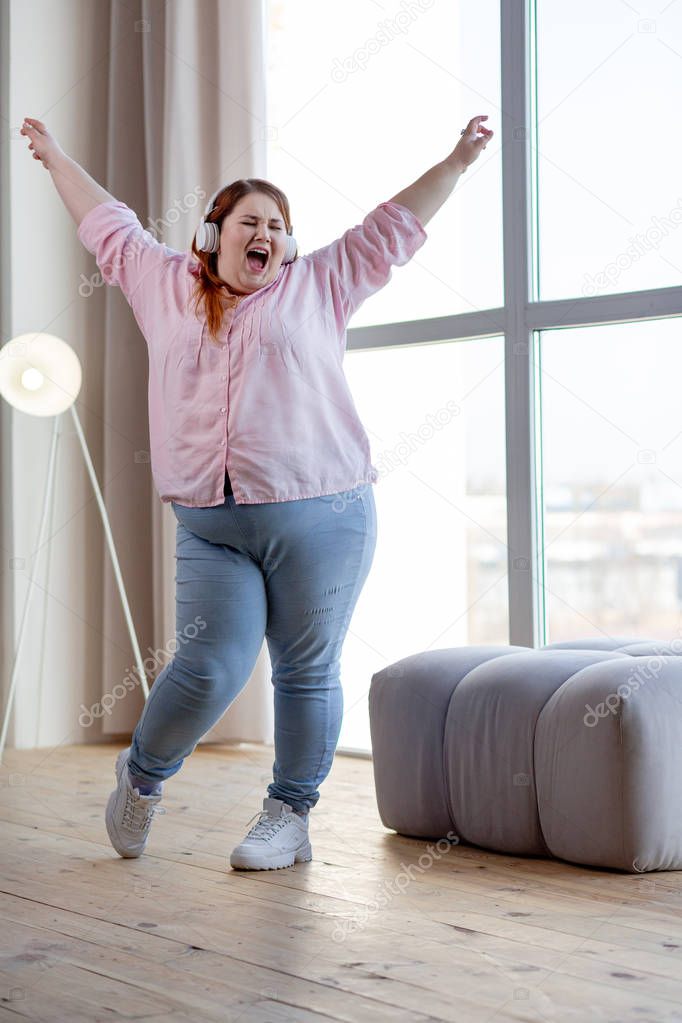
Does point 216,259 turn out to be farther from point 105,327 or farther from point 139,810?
point 105,327

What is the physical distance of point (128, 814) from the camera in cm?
225

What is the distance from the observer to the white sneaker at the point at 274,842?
86.2 inches

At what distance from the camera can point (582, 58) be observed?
304 centimetres

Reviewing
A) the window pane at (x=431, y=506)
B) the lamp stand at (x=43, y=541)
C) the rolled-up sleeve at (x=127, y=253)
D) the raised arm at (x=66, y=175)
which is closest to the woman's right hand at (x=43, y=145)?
the raised arm at (x=66, y=175)

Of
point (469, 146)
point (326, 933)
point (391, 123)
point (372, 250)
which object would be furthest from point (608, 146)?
point (326, 933)

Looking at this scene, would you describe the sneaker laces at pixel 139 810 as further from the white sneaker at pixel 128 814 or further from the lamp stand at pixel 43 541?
the lamp stand at pixel 43 541

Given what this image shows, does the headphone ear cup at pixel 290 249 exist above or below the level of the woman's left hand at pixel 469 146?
below

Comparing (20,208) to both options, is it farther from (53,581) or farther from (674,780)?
(674,780)

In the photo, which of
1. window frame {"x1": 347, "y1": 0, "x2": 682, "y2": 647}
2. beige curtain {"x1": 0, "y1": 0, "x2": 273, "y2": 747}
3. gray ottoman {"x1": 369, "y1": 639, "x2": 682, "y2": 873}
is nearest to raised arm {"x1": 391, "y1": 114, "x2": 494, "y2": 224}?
gray ottoman {"x1": 369, "y1": 639, "x2": 682, "y2": 873}

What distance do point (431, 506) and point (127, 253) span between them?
1431 mm

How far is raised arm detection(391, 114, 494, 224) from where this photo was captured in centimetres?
214

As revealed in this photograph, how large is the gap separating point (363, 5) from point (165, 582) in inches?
68.4

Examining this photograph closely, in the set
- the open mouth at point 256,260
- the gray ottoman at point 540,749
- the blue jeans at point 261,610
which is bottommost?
the gray ottoman at point 540,749

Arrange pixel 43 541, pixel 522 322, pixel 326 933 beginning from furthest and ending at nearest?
pixel 43 541, pixel 522 322, pixel 326 933
